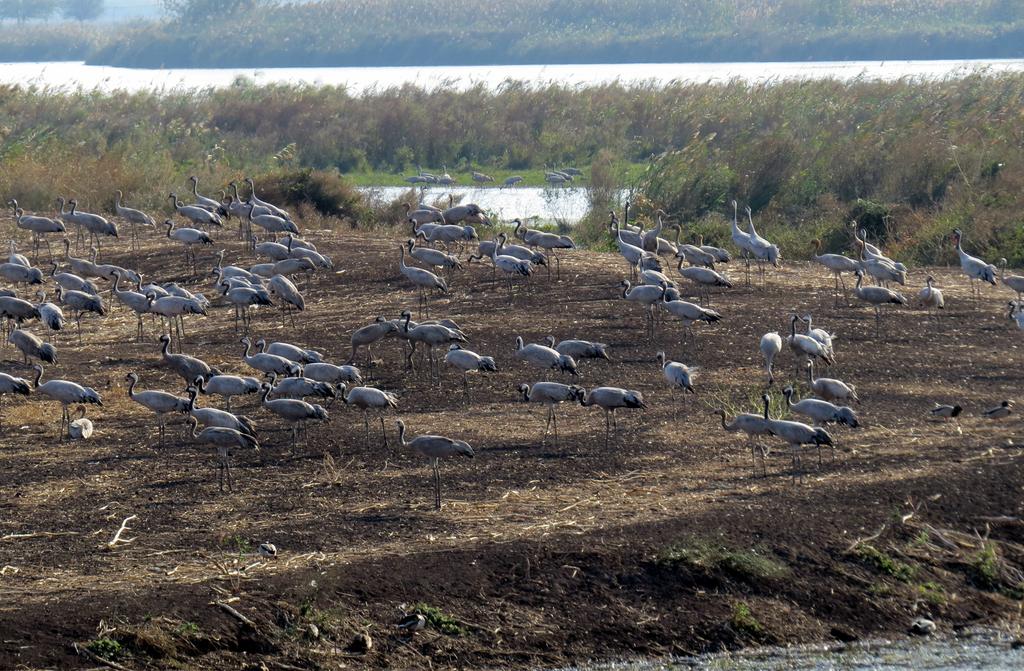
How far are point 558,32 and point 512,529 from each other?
2450 inches

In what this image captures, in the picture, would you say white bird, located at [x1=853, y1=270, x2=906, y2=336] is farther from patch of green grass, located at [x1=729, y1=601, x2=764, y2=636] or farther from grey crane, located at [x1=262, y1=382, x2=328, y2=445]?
patch of green grass, located at [x1=729, y1=601, x2=764, y2=636]

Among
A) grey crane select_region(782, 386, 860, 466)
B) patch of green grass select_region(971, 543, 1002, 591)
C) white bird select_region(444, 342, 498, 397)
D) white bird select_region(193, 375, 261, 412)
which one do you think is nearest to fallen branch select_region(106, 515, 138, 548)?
white bird select_region(193, 375, 261, 412)

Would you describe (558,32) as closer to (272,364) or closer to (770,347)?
(770,347)

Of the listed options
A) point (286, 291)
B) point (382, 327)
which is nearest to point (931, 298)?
point (382, 327)

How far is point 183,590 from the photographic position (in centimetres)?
869

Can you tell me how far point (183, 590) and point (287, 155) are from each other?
27.9 m

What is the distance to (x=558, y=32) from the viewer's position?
70.0 m

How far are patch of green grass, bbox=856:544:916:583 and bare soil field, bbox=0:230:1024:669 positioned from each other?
18 millimetres

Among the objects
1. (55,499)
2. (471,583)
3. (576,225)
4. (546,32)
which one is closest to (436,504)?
(471,583)

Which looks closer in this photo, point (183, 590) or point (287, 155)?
point (183, 590)

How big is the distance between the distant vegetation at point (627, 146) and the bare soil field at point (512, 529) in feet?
29.5

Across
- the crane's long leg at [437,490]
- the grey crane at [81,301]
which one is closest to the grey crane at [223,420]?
the crane's long leg at [437,490]

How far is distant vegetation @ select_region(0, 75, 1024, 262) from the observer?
77.0 feet

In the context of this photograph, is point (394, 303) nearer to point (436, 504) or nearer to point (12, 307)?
point (12, 307)
